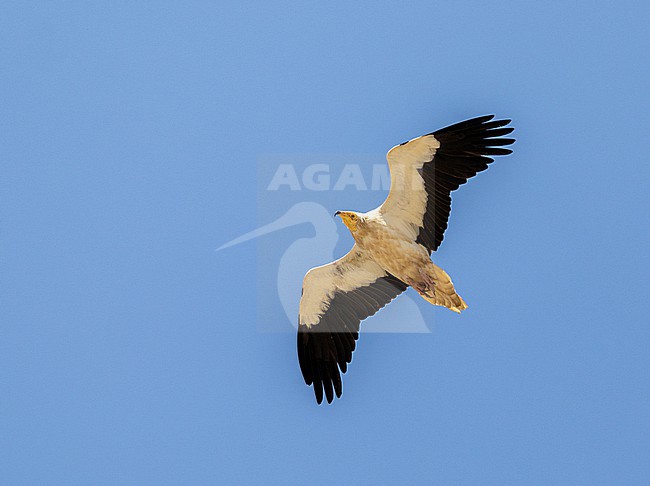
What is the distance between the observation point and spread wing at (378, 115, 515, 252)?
1320 cm

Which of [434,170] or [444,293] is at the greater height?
[434,170]

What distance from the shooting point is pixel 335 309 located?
14586 mm

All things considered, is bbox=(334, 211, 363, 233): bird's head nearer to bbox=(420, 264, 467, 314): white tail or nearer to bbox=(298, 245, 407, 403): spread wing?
bbox=(298, 245, 407, 403): spread wing

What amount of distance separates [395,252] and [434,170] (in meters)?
1.22

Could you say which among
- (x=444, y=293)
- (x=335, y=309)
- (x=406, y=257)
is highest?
(x=335, y=309)

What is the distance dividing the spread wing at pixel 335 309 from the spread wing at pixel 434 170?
3.07 feet

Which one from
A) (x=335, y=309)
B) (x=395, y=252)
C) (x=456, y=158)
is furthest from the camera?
(x=335, y=309)

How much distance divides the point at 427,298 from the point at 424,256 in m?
0.57

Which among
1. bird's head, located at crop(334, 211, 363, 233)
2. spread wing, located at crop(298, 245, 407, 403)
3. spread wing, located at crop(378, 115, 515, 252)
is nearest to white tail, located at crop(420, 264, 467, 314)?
spread wing, located at crop(378, 115, 515, 252)

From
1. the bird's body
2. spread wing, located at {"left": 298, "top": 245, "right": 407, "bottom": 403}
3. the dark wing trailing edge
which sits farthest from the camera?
spread wing, located at {"left": 298, "top": 245, "right": 407, "bottom": 403}

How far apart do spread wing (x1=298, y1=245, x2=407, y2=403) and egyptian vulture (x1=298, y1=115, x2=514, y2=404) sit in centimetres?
1

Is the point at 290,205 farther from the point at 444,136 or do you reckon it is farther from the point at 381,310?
the point at 444,136

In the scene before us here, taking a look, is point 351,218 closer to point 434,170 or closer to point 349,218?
point 349,218

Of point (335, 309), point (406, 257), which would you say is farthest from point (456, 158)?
point (335, 309)
